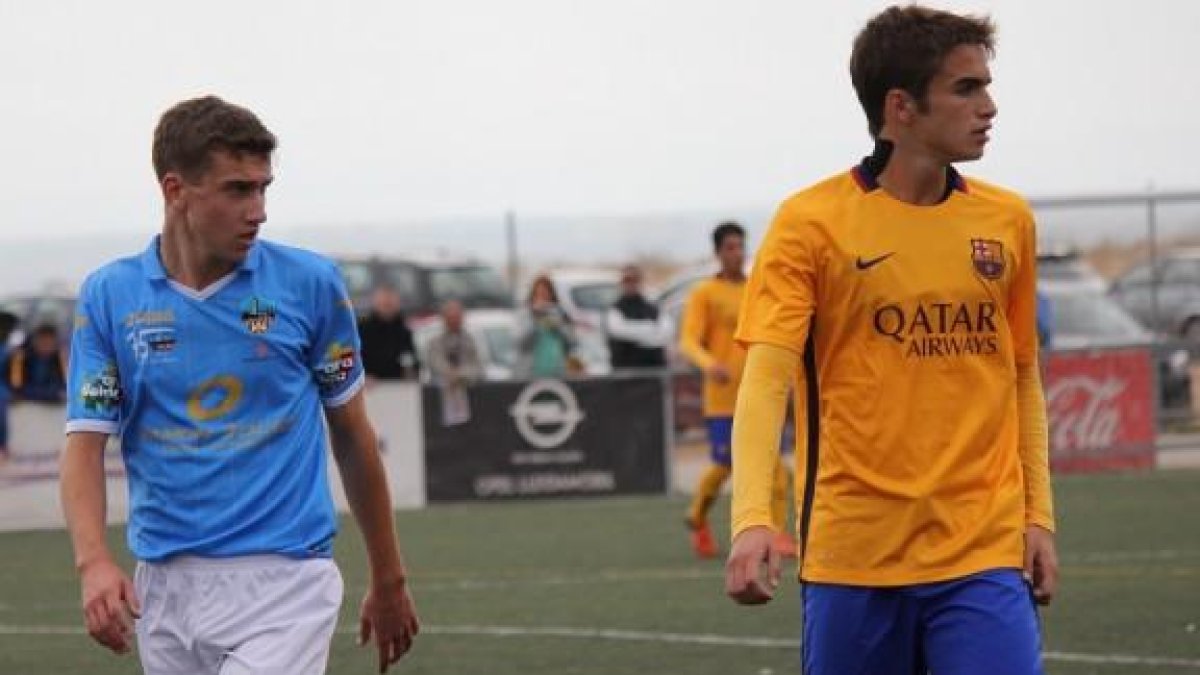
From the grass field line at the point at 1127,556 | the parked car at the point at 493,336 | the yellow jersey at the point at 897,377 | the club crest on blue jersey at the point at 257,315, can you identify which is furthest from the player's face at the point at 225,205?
the parked car at the point at 493,336

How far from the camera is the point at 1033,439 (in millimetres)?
6008

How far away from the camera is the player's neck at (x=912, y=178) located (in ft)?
19.4

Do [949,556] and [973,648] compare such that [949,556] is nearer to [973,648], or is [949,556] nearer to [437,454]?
[973,648]

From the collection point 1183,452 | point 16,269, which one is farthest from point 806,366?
point 16,269

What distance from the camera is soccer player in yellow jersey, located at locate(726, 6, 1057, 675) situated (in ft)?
19.0

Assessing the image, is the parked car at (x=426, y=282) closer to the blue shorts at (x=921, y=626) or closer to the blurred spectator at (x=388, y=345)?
the blurred spectator at (x=388, y=345)

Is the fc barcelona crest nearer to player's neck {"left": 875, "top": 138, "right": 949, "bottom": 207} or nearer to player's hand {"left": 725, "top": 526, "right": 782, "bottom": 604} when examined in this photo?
player's neck {"left": 875, "top": 138, "right": 949, "bottom": 207}

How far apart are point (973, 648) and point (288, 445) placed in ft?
5.45

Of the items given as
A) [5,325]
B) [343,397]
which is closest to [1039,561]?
[343,397]

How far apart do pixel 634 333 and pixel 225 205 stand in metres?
18.2

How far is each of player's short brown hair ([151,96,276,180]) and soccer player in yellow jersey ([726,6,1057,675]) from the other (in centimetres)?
124

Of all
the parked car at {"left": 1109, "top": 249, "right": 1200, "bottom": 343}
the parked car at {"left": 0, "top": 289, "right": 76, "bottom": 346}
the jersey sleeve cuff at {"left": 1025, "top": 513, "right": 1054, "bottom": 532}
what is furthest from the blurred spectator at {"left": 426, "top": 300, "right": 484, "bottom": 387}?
the jersey sleeve cuff at {"left": 1025, "top": 513, "right": 1054, "bottom": 532}

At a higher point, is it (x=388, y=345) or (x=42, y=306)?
(x=388, y=345)

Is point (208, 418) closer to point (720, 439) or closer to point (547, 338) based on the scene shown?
point (720, 439)
